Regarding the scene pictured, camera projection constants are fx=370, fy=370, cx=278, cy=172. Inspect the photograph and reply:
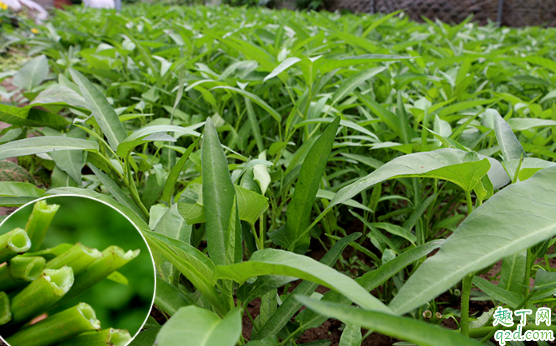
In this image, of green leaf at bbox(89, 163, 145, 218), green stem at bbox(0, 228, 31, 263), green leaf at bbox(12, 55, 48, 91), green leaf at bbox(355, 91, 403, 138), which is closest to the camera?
green stem at bbox(0, 228, 31, 263)

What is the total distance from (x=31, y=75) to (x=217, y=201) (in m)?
1.23

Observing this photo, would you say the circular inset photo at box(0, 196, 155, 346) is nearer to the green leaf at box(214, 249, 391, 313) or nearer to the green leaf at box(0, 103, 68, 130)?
the green leaf at box(214, 249, 391, 313)

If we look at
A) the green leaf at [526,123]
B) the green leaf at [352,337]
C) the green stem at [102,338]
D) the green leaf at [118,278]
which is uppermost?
the green leaf at [526,123]

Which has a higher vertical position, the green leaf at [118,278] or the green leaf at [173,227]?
the green leaf at [118,278]

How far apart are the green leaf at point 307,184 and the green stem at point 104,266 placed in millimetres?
333

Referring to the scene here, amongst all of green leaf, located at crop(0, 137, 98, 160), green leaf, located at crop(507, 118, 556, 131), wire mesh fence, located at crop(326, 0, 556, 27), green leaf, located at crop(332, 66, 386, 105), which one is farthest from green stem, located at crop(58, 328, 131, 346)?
wire mesh fence, located at crop(326, 0, 556, 27)

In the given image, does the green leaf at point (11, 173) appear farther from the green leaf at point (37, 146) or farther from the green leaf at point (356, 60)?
the green leaf at point (356, 60)

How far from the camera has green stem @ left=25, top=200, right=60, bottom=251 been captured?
0.53 m

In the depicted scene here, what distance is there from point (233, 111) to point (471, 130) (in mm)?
977

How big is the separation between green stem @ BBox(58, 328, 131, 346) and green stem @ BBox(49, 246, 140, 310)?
0.19 ft

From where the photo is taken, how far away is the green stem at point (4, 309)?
507mm

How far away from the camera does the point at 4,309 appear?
514 mm

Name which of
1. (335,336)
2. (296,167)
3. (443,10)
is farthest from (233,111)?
(443,10)

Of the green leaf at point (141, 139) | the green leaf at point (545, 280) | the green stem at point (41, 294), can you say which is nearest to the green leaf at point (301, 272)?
the green stem at point (41, 294)
